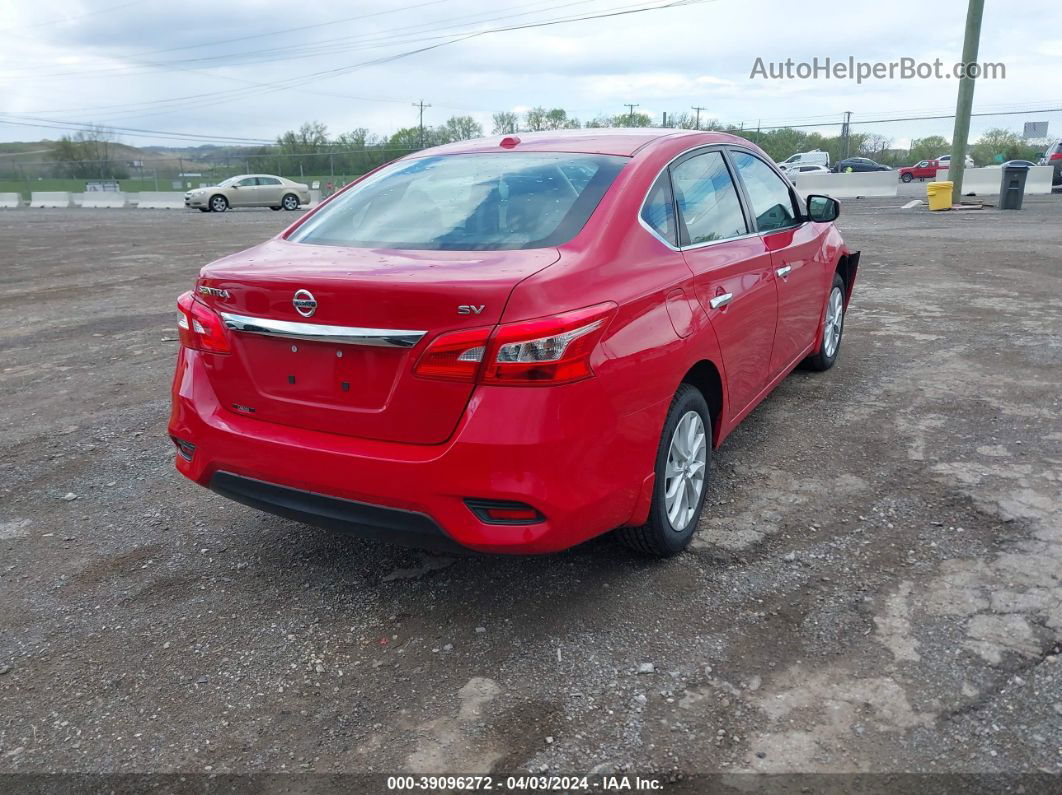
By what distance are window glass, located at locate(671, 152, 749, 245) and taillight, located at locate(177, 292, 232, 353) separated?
1836mm

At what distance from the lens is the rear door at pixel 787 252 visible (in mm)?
4426

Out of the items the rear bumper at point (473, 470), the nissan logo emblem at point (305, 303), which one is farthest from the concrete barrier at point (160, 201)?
the nissan logo emblem at point (305, 303)

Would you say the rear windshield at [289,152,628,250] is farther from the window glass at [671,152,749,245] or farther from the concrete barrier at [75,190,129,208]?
the concrete barrier at [75,190,129,208]

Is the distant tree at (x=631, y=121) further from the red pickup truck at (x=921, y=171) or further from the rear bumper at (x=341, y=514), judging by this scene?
the rear bumper at (x=341, y=514)

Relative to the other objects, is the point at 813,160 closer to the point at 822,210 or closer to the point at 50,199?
the point at 50,199

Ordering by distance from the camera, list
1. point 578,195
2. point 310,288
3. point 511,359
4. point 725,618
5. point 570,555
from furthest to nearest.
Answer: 1. point 570,555
2. point 578,195
3. point 725,618
4. point 310,288
5. point 511,359

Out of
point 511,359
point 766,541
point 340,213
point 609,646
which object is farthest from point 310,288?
point 766,541

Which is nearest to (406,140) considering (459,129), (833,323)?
(459,129)

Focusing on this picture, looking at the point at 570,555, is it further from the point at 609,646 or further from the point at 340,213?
the point at 340,213

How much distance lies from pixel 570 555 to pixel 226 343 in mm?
1583

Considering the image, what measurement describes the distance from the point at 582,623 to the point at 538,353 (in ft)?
3.43

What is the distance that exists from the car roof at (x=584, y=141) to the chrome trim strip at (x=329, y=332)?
1.43m

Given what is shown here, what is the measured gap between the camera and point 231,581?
3391mm

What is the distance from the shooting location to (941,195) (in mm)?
21984
